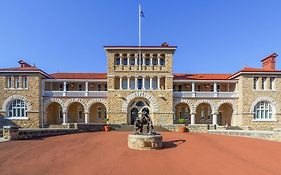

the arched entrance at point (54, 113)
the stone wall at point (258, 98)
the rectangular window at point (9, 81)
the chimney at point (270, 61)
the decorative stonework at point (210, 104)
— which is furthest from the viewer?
the chimney at point (270, 61)

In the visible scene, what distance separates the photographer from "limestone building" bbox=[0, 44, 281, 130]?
959 inches

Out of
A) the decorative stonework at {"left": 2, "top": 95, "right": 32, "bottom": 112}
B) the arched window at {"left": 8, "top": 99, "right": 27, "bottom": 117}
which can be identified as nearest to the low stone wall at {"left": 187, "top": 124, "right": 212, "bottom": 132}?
the decorative stonework at {"left": 2, "top": 95, "right": 32, "bottom": 112}

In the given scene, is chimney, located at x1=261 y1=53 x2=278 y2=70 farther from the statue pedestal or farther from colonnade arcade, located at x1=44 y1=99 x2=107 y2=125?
colonnade arcade, located at x1=44 y1=99 x2=107 y2=125

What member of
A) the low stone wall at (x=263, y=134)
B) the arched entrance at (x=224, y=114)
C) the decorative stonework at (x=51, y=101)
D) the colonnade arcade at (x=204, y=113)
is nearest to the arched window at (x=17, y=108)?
the decorative stonework at (x=51, y=101)

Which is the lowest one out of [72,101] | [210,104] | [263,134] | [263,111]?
[263,134]

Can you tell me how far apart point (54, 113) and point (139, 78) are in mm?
15324

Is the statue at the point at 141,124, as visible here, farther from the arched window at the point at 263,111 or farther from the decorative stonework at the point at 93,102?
the arched window at the point at 263,111

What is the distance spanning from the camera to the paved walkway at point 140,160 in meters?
7.74

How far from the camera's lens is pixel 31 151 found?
35.3ft

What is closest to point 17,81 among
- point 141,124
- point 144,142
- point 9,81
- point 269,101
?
point 9,81

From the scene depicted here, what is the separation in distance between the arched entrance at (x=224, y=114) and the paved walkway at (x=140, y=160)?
A: 15900 mm

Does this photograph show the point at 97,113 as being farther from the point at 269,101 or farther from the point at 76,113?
the point at 269,101

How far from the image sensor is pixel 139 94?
25.0 m

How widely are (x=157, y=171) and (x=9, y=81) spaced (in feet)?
84.6
